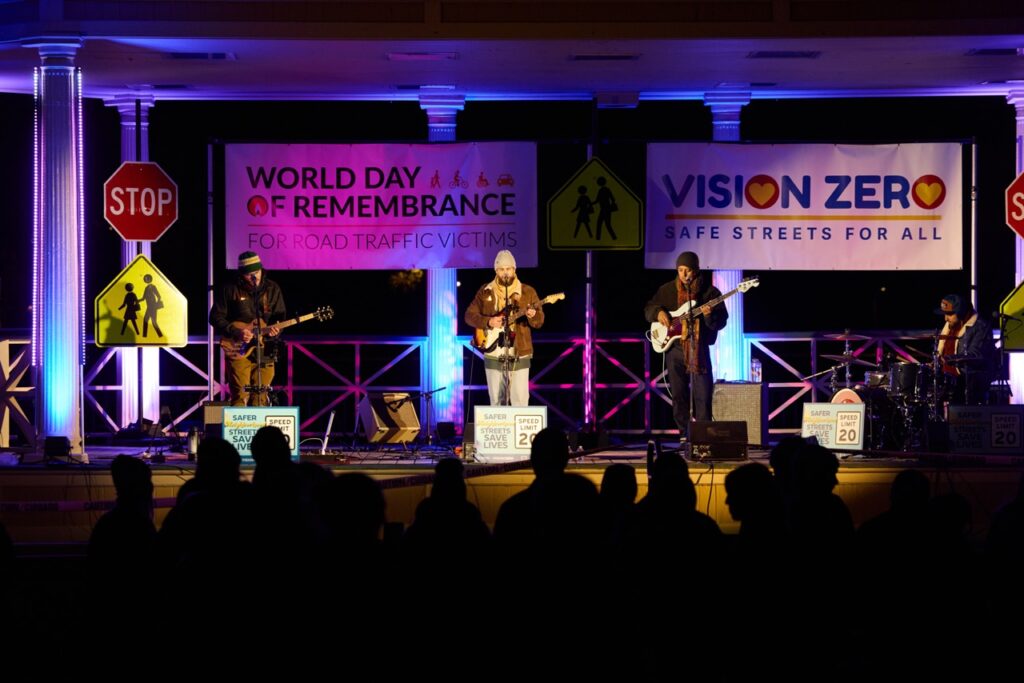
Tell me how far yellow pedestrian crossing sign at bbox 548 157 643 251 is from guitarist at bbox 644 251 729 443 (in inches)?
33.9

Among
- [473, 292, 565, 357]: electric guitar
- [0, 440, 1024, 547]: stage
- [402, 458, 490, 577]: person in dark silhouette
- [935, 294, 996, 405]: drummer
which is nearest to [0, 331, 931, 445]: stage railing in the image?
[935, 294, 996, 405]: drummer

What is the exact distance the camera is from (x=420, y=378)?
17.0 m

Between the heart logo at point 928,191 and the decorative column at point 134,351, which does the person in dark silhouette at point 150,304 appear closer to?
the decorative column at point 134,351

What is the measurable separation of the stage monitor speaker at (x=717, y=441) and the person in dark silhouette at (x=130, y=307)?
18.0 feet

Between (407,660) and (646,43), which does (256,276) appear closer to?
(646,43)

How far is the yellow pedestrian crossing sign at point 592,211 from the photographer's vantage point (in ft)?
43.4

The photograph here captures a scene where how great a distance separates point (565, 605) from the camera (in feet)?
18.1

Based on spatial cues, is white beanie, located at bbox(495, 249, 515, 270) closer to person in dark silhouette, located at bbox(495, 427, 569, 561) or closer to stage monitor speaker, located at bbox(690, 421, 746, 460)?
stage monitor speaker, located at bbox(690, 421, 746, 460)

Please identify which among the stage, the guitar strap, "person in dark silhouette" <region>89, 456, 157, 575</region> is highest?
the guitar strap

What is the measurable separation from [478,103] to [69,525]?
8.99 metres

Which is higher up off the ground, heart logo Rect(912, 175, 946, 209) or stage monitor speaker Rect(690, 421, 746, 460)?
heart logo Rect(912, 175, 946, 209)

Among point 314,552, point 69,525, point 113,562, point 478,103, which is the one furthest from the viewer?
point 478,103

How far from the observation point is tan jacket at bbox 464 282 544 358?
527 inches

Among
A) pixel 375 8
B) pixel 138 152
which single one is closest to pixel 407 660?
pixel 375 8
